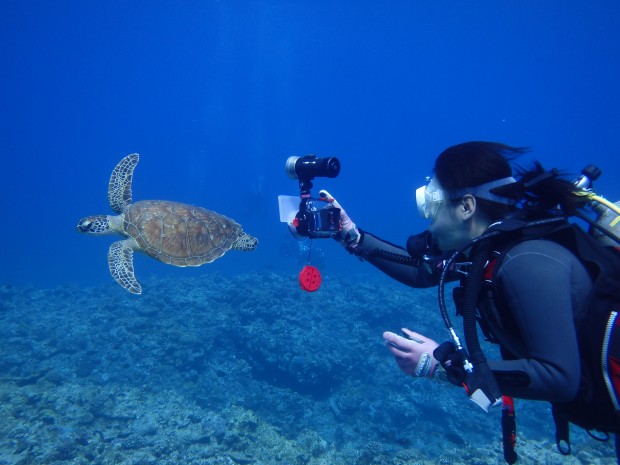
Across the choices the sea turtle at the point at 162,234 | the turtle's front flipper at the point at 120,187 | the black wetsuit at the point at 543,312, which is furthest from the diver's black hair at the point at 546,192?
the turtle's front flipper at the point at 120,187

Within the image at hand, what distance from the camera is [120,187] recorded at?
660 cm

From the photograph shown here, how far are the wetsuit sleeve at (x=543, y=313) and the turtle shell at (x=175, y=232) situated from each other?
5242 millimetres

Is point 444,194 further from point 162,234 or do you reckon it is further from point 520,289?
point 162,234

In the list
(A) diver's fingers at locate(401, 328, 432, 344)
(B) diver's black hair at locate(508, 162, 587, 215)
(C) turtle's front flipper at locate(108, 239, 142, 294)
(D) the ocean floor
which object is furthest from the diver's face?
(D) the ocean floor

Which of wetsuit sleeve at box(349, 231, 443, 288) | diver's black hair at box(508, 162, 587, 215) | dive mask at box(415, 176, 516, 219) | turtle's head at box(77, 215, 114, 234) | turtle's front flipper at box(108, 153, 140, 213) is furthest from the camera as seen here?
turtle's front flipper at box(108, 153, 140, 213)

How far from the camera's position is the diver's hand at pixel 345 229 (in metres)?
3.51

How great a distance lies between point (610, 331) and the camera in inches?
58.2

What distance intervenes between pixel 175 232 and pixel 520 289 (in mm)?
5596

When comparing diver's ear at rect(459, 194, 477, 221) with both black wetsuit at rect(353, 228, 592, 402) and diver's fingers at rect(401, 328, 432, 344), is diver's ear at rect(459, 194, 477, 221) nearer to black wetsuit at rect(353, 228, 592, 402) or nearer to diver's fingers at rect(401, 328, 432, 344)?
black wetsuit at rect(353, 228, 592, 402)

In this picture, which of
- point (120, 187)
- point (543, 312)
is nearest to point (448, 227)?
point (543, 312)

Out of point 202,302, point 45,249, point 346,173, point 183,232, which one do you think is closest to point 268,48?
point 346,173

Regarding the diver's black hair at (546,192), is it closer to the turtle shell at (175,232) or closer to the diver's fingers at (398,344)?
the diver's fingers at (398,344)

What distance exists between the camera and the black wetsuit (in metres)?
1.41

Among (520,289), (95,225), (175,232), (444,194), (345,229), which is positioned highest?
(95,225)
